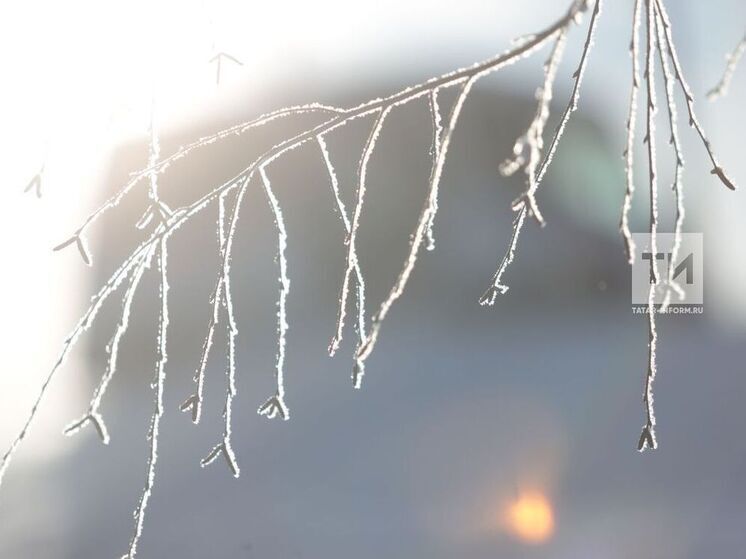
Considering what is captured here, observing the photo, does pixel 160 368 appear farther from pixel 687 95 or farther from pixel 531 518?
pixel 531 518

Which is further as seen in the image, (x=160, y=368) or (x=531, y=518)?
(x=531, y=518)

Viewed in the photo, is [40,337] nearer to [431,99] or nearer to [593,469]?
[593,469]

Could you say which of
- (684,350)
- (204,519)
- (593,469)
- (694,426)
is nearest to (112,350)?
(204,519)

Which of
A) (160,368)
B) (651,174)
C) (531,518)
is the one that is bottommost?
(531,518)

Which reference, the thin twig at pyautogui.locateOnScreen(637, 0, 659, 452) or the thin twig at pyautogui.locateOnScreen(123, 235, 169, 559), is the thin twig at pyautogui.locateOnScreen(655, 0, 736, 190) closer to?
the thin twig at pyautogui.locateOnScreen(637, 0, 659, 452)

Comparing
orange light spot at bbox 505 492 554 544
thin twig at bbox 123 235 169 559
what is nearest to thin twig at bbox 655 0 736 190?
thin twig at bbox 123 235 169 559

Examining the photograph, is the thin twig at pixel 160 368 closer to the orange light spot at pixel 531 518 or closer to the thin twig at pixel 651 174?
the thin twig at pixel 651 174

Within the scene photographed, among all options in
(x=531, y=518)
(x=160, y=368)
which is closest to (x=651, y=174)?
(x=160, y=368)

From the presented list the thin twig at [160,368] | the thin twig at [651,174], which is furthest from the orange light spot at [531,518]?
the thin twig at [160,368]
